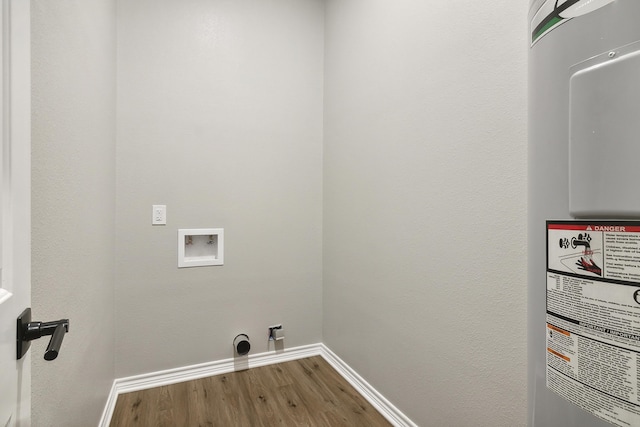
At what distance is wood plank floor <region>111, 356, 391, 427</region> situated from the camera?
1.65m

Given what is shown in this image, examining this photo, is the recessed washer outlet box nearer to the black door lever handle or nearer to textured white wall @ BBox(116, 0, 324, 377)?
textured white wall @ BBox(116, 0, 324, 377)

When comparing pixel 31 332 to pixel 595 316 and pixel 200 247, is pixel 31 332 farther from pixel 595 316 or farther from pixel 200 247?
pixel 200 247

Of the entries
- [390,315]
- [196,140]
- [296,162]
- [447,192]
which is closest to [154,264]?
[196,140]

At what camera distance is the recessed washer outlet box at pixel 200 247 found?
203cm

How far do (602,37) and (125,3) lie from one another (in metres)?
2.41

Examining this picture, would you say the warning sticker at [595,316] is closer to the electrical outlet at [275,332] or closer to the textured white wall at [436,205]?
the textured white wall at [436,205]

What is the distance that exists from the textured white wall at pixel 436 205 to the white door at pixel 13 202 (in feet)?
4.37

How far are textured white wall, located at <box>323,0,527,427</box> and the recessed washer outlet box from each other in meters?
0.88

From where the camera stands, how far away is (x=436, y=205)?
1.38 metres

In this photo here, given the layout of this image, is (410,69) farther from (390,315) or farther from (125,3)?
(125,3)

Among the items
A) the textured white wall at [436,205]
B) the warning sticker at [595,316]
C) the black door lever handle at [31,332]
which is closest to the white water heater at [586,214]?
the warning sticker at [595,316]

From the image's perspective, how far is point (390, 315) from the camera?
1679 mm

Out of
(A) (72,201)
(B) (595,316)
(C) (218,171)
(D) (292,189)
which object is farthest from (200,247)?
(B) (595,316)

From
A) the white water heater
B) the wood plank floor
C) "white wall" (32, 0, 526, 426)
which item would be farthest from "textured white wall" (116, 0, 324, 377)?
the white water heater
